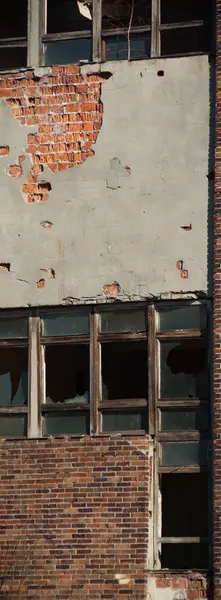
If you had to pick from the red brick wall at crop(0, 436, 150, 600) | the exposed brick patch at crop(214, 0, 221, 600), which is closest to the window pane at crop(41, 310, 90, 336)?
the red brick wall at crop(0, 436, 150, 600)

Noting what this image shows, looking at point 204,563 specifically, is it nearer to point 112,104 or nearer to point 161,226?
point 161,226

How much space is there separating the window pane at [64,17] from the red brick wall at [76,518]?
17.7 ft

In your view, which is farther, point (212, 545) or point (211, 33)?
point (211, 33)

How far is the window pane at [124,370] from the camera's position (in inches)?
588

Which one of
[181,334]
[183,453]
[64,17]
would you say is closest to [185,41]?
[64,17]

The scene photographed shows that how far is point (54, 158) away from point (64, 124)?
46 cm

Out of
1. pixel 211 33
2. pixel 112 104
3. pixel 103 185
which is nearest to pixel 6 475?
pixel 103 185

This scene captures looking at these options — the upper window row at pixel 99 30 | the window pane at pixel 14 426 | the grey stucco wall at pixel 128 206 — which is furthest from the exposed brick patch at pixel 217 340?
the window pane at pixel 14 426

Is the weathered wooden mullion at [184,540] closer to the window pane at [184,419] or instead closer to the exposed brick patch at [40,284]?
the window pane at [184,419]

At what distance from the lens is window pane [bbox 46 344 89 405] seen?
1512 centimetres

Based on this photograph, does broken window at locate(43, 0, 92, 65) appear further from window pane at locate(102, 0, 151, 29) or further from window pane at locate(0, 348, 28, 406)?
window pane at locate(0, 348, 28, 406)

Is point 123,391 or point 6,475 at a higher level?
point 123,391

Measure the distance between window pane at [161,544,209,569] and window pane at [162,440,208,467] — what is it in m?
0.95

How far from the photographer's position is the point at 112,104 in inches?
612
